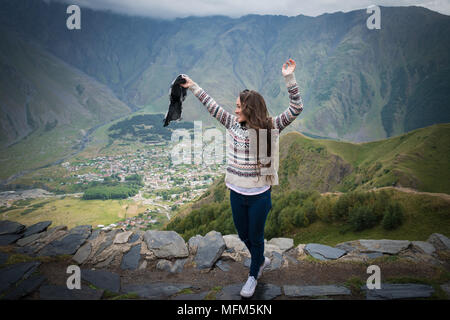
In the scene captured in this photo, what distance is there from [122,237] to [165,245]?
1.23 meters

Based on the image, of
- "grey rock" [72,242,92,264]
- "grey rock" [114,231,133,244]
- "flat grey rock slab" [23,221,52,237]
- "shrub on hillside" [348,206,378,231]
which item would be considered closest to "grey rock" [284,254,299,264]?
"grey rock" [114,231,133,244]

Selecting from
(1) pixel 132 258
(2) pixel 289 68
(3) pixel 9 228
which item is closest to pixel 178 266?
(1) pixel 132 258

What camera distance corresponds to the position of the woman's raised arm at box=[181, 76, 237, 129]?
11.3 feet

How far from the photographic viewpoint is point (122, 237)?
6176mm

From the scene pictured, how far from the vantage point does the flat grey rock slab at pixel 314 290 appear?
3812 mm

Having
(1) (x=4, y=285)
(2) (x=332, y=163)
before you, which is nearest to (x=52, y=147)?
(2) (x=332, y=163)

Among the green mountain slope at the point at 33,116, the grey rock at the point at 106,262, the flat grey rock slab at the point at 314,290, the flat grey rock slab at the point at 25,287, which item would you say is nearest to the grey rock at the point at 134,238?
the grey rock at the point at 106,262

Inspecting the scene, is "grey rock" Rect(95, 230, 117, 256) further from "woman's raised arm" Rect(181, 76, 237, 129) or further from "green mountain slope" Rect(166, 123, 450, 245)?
"green mountain slope" Rect(166, 123, 450, 245)

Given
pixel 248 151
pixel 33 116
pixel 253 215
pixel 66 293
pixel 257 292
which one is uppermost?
pixel 33 116

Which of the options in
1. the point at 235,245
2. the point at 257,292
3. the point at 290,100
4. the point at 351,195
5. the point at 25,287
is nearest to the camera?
Result: the point at 290,100

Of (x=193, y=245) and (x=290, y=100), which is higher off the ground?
(x=290, y=100)

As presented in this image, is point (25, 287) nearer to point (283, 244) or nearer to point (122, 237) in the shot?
point (122, 237)

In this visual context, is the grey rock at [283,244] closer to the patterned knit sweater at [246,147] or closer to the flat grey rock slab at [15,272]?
the patterned knit sweater at [246,147]

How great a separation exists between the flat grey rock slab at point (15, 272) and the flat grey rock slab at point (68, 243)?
0.69 metres
